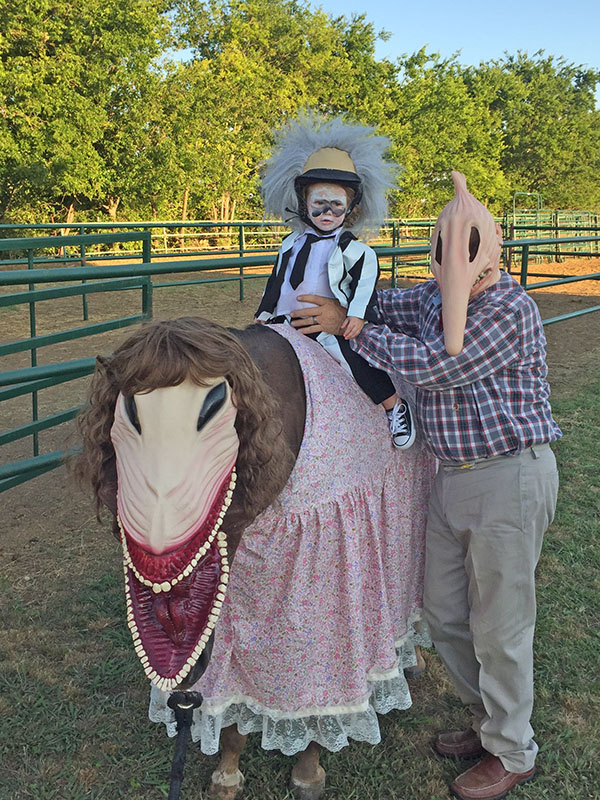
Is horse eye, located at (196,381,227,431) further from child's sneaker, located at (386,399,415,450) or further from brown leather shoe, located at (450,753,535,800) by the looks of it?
brown leather shoe, located at (450,753,535,800)

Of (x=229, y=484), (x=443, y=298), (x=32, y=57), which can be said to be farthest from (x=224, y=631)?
(x=32, y=57)

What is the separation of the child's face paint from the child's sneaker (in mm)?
530

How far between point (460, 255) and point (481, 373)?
294 millimetres

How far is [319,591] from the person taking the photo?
5.41 ft

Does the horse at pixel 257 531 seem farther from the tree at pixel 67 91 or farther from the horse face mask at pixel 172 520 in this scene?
the tree at pixel 67 91

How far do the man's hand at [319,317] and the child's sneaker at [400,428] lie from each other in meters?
0.26

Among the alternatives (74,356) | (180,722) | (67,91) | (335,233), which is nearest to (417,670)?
(180,722)

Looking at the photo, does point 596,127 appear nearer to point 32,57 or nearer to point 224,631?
point 32,57

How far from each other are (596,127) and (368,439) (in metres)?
46.5

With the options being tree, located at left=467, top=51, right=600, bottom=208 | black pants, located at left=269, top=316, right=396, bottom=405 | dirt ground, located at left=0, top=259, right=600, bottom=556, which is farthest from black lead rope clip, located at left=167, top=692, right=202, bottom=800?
tree, located at left=467, top=51, right=600, bottom=208

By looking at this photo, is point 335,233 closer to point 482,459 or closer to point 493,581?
point 482,459

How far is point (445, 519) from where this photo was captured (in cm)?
192

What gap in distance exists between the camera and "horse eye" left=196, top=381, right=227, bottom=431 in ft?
3.70

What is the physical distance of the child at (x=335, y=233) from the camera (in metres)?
1.80
